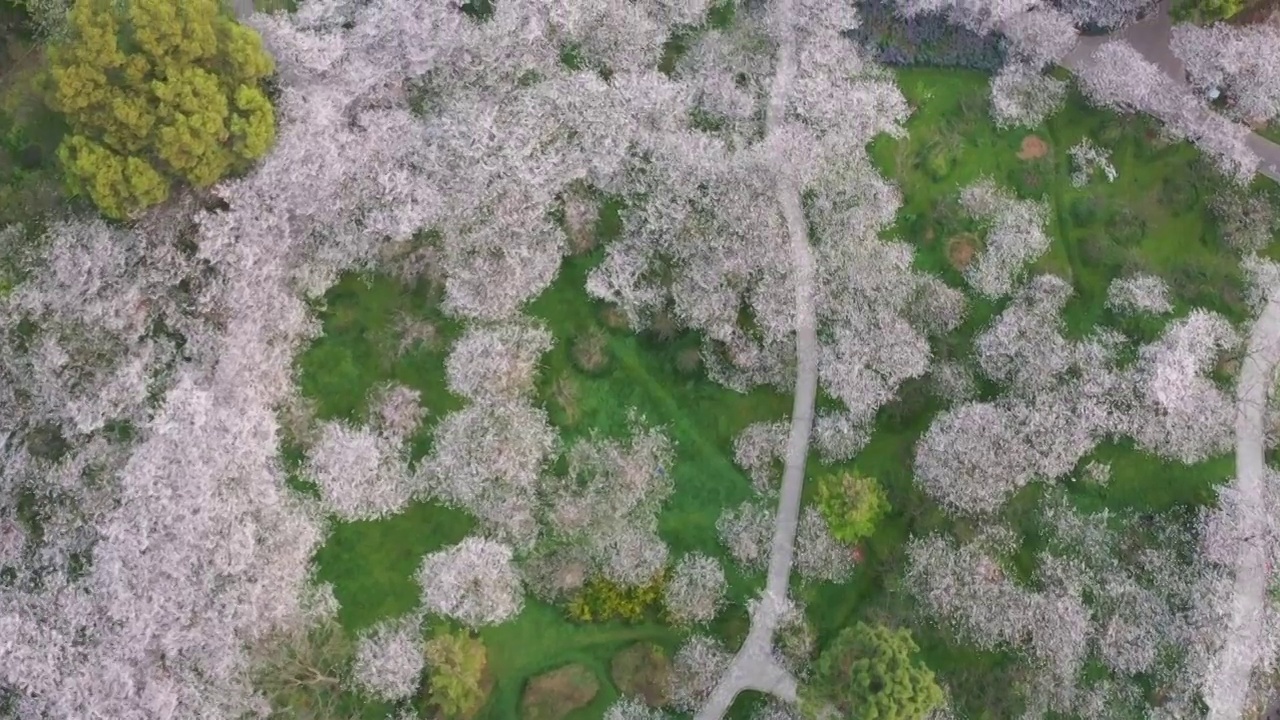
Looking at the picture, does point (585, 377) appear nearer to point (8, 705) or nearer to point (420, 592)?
point (420, 592)

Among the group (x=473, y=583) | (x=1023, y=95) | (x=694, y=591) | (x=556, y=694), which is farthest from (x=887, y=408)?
(x=473, y=583)

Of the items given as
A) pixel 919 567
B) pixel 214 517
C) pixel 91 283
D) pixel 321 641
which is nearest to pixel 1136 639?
pixel 919 567

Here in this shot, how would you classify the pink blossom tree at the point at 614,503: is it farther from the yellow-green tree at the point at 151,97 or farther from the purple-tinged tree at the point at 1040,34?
the purple-tinged tree at the point at 1040,34

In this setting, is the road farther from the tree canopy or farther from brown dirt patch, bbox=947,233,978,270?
the tree canopy

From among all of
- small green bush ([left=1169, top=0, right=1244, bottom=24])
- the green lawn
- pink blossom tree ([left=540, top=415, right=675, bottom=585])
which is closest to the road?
small green bush ([left=1169, top=0, right=1244, bottom=24])

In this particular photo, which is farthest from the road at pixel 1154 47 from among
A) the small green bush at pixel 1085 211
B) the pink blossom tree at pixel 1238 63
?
the small green bush at pixel 1085 211

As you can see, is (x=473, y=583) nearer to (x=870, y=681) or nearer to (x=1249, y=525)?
(x=870, y=681)
